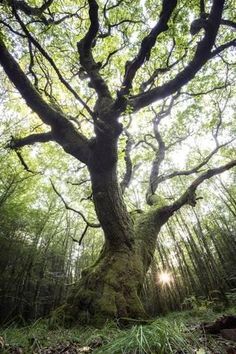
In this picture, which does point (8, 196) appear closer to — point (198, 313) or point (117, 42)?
point (117, 42)

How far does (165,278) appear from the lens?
917 centimetres

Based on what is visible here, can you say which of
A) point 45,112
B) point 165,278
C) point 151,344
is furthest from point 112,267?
point 165,278

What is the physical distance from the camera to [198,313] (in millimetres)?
4816

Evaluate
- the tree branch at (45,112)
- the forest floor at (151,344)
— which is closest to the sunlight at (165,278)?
the tree branch at (45,112)

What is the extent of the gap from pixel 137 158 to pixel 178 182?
384 cm

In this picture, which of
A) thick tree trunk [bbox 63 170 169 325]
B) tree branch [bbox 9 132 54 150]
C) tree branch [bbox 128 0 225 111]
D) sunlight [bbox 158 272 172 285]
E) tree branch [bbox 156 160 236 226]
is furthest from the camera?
sunlight [bbox 158 272 172 285]

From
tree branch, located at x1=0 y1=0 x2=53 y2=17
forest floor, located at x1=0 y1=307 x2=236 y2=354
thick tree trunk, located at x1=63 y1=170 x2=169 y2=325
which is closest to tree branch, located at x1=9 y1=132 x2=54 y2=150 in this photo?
thick tree trunk, located at x1=63 y1=170 x2=169 y2=325

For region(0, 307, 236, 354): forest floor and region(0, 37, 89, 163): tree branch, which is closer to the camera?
region(0, 307, 236, 354): forest floor

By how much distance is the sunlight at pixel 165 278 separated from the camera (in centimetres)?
902

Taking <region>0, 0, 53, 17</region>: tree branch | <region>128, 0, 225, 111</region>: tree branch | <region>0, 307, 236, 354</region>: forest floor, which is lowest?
<region>0, 307, 236, 354</region>: forest floor

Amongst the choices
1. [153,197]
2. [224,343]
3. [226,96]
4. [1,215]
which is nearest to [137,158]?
[153,197]

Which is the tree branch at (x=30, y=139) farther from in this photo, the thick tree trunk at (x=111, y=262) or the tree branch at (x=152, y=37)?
the tree branch at (x=152, y=37)

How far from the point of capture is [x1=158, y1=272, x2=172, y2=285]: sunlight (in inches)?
355

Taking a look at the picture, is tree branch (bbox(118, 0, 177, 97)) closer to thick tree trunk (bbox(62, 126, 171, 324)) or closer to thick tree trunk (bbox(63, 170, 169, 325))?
thick tree trunk (bbox(62, 126, 171, 324))
